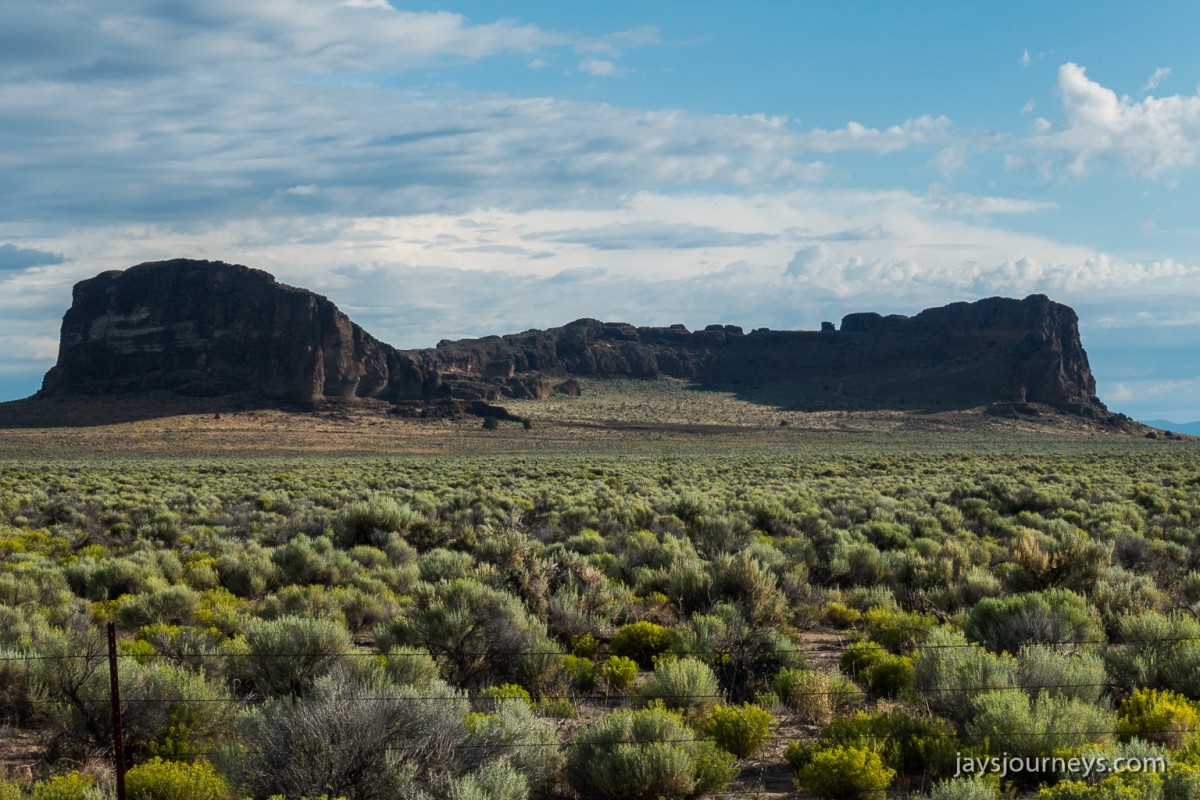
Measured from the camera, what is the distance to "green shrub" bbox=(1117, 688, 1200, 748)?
561cm

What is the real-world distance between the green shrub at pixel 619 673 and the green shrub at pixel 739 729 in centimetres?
144

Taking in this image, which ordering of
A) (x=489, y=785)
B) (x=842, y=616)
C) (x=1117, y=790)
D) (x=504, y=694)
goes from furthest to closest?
(x=842, y=616) < (x=504, y=694) < (x=489, y=785) < (x=1117, y=790)

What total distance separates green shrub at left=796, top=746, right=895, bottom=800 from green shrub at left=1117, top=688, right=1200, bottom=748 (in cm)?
167

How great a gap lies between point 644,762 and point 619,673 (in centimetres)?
253

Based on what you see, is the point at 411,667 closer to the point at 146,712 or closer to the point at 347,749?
the point at 146,712

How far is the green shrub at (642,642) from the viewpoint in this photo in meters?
8.66

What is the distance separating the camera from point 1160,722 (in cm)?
570

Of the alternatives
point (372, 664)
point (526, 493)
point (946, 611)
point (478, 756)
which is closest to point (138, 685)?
point (372, 664)

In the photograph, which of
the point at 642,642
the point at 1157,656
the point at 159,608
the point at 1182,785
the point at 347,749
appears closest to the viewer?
the point at 1182,785

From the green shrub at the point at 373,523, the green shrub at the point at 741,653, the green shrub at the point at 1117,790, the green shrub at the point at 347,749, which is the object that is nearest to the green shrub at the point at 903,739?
the green shrub at the point at 1117,790

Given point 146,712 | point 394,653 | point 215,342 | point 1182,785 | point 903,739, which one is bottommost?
point 903,739

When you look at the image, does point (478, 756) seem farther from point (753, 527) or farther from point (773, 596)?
point (753, 527)

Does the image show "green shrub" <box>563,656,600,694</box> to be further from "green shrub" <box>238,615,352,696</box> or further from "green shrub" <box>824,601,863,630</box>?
"green shrub" <box>824,601,863,630</box>

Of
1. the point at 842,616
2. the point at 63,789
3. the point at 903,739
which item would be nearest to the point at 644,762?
the point at 903,739
